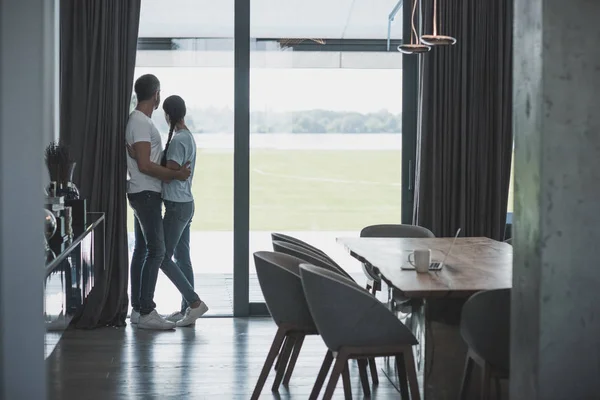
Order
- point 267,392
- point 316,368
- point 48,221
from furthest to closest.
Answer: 1. point 316,368
2. point 267,392
3. point 48,221

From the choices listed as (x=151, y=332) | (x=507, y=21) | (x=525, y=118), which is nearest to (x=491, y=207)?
(x=507, y=21)

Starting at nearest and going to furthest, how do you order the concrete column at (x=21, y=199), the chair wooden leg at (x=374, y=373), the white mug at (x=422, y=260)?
1. the concrete column at (x=21, y=199)
2. the white mug at (x=422, y=260)
3. the chair wooden leg at (x=374, y=373)

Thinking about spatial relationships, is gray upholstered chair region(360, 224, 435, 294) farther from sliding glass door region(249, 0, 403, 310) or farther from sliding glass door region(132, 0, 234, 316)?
sliding glass door region(132, 0, 234, 316)

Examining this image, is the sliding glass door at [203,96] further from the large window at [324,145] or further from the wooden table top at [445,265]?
the wooden table top at [445,265]

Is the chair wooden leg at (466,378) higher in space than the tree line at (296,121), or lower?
lower

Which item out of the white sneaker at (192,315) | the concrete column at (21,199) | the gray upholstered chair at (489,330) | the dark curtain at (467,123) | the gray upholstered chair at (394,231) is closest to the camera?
the concrete column at (21,199)

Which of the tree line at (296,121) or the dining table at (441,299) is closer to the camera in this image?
the dining table at (441,299)

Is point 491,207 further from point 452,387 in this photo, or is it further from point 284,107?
point 452,387

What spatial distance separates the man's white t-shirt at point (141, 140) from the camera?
5898 mm

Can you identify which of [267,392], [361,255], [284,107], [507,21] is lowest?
[267,392]

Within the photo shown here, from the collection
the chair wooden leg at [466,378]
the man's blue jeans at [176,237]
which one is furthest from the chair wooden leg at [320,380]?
the man's blue jeans at [176,237]

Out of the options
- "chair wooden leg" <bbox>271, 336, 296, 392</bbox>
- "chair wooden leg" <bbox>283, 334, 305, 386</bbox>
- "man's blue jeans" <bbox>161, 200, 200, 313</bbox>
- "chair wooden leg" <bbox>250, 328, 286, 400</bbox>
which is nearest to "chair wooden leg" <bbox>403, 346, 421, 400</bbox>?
"chair wooden leg" <bbox>250, 328, 286, 400</bbox>

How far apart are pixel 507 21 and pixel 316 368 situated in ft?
10.2

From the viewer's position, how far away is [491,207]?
660 cm
